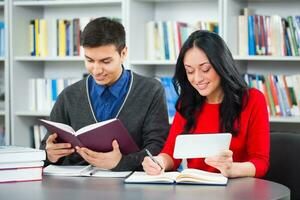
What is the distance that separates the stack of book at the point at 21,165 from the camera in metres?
2.29

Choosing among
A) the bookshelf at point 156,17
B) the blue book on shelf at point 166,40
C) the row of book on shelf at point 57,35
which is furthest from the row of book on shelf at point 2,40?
the blue book on shelf at point 166,40

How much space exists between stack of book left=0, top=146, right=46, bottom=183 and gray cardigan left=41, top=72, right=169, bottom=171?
359mm

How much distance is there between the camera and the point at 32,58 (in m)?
4.36

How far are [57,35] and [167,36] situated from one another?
860 millimetres

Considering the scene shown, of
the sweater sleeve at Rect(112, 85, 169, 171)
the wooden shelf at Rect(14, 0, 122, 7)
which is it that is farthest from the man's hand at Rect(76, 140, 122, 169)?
the wooden shelf at Rect(14, 0, 122, 7)

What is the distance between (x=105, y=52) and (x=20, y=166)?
0.66 m

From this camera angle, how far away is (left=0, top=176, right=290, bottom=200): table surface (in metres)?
1.99

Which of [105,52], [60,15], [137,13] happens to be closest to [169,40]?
[137,13]

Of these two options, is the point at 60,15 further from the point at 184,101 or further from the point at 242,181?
the point at 242,181

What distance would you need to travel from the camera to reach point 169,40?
4.09 m

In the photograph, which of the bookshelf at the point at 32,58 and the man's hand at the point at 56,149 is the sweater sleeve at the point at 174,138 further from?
the bookshelf at the point at 32,58

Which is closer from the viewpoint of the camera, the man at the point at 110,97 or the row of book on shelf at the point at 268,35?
the man at the point at 110,97

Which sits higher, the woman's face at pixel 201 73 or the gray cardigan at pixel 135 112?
the woman's face at pixel 201 73

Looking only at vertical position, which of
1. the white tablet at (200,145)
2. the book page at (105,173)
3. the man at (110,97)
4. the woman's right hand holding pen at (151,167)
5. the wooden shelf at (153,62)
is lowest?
the book page at (105,173)
